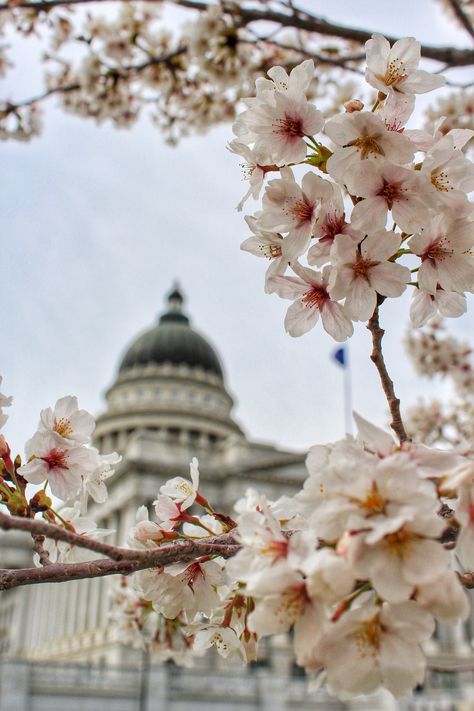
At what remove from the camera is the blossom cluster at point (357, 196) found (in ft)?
5.74

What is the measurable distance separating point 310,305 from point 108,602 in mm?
34579

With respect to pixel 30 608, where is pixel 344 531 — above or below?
below

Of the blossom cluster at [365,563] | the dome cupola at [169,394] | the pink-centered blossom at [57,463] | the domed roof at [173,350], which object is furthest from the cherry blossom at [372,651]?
the domed roof at [173,350]

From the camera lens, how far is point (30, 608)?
69.1m

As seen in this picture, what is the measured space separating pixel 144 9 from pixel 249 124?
6.93 metres

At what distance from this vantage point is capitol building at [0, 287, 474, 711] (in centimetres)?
2217

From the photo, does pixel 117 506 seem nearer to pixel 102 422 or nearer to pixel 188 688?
pixel 102 422

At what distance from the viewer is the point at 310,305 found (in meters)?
2.11

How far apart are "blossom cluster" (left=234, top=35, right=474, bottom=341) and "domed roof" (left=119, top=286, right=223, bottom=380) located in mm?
65478

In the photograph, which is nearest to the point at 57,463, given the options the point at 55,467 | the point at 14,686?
the point at 55,467

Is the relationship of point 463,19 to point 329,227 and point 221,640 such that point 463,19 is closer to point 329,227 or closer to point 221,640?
point 329,227

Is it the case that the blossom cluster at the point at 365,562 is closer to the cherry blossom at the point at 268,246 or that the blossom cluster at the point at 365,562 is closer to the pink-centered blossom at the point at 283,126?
the cherry blossom at the point at 268,246

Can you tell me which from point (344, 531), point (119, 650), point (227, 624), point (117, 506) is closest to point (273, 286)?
point (344, 531)

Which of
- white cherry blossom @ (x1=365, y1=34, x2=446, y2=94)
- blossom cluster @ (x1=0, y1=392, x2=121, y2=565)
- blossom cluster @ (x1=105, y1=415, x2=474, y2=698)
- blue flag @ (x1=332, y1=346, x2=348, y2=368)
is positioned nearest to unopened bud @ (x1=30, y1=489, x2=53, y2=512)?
blossom cluster @ (x1=0, y1=392, x2=121, y2=565)
